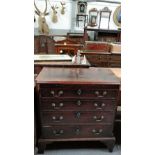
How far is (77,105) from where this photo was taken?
6.15ft

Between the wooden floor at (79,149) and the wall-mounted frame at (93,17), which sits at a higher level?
the wall-mounted frame at (93,17)

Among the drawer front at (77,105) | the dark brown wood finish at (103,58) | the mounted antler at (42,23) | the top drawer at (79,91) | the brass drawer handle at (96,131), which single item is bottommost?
→ the brass drawer handle at (96,131)

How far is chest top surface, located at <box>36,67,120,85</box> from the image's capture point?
1775 mm

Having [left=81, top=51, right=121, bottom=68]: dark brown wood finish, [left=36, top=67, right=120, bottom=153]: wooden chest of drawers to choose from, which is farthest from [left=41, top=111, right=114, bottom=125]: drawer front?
[left=81, top=51, right=121, bottom=68]: dark brown wood finish

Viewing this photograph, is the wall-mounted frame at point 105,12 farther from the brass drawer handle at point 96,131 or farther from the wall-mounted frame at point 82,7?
the brass drawer handle at point 96,131

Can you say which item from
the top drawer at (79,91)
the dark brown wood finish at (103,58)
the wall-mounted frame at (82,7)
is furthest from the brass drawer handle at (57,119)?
the wall-mounted frame at (82,7)

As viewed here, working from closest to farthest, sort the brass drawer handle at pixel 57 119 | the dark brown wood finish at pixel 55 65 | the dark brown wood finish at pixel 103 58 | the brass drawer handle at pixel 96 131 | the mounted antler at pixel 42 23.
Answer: the brass drawer handle at pixel 57 119 < the brass drawer handle at pixel 96 131 < the dark brown wood finish at pixel 55 65 < the dark brown wood finish at pixel 103 58 < the mounted antler at pixel 42 23

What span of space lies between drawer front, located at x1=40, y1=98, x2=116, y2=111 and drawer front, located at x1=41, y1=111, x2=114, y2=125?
0.04 metres

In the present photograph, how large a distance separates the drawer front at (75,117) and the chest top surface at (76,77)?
312mm

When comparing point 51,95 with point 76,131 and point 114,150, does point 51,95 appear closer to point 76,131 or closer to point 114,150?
point 76,131

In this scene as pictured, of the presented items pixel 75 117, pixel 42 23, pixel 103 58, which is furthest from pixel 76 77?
pixel 42 23

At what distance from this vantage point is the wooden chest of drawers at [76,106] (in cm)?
180
